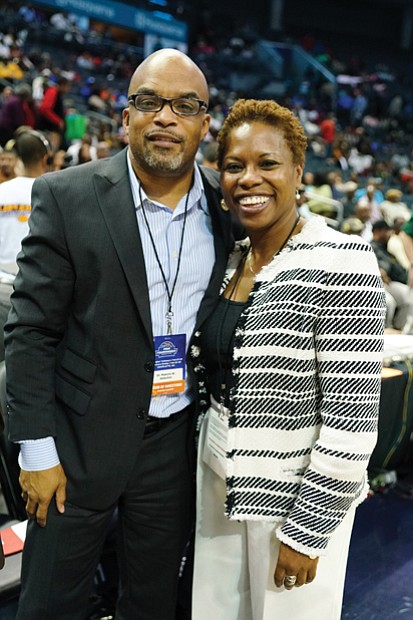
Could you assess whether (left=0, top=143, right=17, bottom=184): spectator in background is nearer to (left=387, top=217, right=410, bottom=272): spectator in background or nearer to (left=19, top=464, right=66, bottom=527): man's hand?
(left=387, top=217, right=410, bottom=272): spectator in background

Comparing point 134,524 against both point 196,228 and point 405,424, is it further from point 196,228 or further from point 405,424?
point 405,424

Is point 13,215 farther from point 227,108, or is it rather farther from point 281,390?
point 227,108

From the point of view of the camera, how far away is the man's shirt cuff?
60.4 inches

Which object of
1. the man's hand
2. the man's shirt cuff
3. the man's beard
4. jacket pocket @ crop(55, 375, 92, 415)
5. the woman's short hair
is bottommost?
the man's hand

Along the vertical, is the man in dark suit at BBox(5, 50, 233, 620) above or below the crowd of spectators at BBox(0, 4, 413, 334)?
below

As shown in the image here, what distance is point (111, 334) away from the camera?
1544mm

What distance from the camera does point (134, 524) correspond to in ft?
5.68

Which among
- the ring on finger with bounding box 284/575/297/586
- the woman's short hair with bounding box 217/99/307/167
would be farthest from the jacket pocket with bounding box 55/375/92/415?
the woman's short hair with bounding box 217/99/307/167

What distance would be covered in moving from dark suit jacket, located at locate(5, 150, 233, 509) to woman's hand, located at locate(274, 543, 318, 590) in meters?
0.43

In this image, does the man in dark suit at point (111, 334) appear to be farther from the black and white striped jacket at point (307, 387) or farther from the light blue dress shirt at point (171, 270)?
the black and white striped jacket at point (307, 387)

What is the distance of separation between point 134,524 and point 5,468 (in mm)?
548

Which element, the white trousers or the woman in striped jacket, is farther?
the white trousers

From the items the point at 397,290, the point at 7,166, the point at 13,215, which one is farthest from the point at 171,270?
the point at 397,290

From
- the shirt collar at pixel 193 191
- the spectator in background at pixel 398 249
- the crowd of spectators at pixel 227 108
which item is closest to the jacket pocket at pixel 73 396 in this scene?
the shirt collar at pixel 193 191
